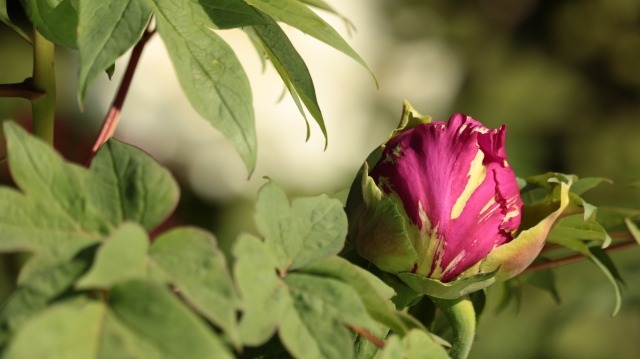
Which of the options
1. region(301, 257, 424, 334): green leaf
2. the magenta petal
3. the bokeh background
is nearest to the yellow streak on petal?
the magenta petal

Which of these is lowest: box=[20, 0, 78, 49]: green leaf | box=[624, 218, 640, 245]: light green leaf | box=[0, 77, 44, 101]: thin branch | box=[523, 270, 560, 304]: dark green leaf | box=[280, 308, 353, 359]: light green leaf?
box=[523, 270, 560, 304]: dark green leaf

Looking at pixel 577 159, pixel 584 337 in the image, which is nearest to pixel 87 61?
pixel 584 337

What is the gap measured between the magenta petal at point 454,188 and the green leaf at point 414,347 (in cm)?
8

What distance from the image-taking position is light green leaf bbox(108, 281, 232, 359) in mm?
276

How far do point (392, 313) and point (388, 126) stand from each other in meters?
1.97

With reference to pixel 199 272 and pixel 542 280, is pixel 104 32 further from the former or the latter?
pixel 542 280

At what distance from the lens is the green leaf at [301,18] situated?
428mm

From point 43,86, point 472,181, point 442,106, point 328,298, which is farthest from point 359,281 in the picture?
point 442,106

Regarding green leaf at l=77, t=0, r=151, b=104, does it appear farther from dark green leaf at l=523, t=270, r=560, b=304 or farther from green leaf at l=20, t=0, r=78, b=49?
dark green leaf at l=523, t=270, r=560, b=304

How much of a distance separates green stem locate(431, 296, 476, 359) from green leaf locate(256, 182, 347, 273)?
0.11 meters

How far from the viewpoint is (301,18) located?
0.44 metres

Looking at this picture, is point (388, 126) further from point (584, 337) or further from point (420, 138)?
point (420, 138)

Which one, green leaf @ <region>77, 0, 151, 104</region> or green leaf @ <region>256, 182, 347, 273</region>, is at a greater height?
green leaf @ <region>77, 0, 151, 104</region>

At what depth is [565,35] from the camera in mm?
2359
